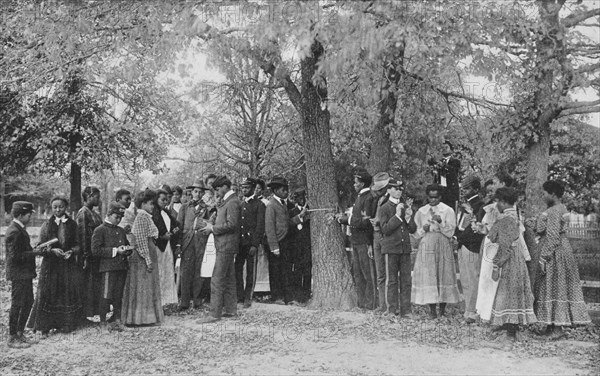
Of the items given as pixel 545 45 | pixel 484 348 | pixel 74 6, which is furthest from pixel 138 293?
pixel 545 45

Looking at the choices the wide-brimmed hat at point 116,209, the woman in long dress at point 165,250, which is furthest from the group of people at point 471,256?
the wide-brimmed hat at point 116,209

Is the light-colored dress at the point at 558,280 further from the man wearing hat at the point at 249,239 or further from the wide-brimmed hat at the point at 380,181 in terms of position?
the man wearing hat at the point at 249,239

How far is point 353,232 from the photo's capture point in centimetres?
972

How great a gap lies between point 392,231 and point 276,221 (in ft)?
6.97

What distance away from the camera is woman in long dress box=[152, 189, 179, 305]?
9.51 m

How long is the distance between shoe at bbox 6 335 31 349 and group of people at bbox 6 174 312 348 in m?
0.02

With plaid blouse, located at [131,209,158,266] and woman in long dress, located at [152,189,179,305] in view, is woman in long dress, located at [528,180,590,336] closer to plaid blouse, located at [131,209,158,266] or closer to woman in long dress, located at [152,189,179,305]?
plaid blouse, located at [131,209,158,266]

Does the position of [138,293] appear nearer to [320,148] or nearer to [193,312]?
[193,312]

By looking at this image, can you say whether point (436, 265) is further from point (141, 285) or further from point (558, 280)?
point (141, 285)

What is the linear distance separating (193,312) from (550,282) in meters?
5.32

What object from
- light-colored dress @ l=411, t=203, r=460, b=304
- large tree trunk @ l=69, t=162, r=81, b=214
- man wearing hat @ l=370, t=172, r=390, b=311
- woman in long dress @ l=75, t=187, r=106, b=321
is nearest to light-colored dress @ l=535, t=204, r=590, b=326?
light-colored dress @ l=411, t=203, r=460, b=304

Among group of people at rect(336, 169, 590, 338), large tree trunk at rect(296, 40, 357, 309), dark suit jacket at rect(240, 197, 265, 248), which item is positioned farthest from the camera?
dark suit jacket at rect(240, 197, 265, 248)

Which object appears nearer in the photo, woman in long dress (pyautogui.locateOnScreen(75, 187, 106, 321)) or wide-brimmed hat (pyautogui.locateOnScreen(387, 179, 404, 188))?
woman in long dress (pyautogui.locateOnScreen(75, 187, 106, 321))

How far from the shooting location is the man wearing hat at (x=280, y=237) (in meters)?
10.0
